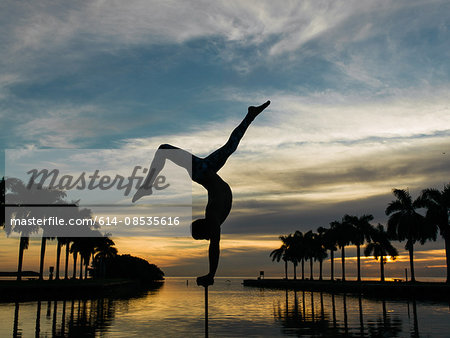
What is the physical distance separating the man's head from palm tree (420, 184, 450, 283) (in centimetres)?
4798

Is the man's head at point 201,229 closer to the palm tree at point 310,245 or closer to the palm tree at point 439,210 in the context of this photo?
the palm tree at point 439,210

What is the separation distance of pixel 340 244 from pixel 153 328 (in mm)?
58943

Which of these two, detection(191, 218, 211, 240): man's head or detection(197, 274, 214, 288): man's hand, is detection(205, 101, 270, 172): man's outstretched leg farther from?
detection(197, 274, 214, 288): man's hand

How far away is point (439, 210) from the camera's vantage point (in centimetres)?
4778

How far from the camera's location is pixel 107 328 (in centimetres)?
1535

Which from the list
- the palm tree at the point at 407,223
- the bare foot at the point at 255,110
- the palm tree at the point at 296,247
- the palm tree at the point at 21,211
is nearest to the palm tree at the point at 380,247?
the palm tree at the point at 407,223

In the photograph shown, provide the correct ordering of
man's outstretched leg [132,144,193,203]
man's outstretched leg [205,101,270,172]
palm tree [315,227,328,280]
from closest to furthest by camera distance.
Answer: man's outstretched leg [132,144,193,203]
man's outstretched leg [205,101,270,172]
palm tree [315,227,328,280]

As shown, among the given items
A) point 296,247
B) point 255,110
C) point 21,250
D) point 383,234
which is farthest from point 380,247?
point 255,110

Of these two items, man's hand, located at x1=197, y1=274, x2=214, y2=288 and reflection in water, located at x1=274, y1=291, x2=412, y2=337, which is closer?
man's hand, located at x1=197, y1=274, x2=214, y2=288

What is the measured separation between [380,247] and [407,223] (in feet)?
57.9

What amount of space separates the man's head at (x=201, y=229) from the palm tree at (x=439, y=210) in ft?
157

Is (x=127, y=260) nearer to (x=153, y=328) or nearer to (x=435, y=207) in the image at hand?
(x=435, y=207)

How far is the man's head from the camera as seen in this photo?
4555mm

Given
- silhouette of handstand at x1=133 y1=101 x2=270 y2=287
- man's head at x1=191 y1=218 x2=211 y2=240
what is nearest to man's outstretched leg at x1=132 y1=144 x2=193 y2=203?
silhouette of handstand at x1=133 y1=101 x2=270 y2=287
